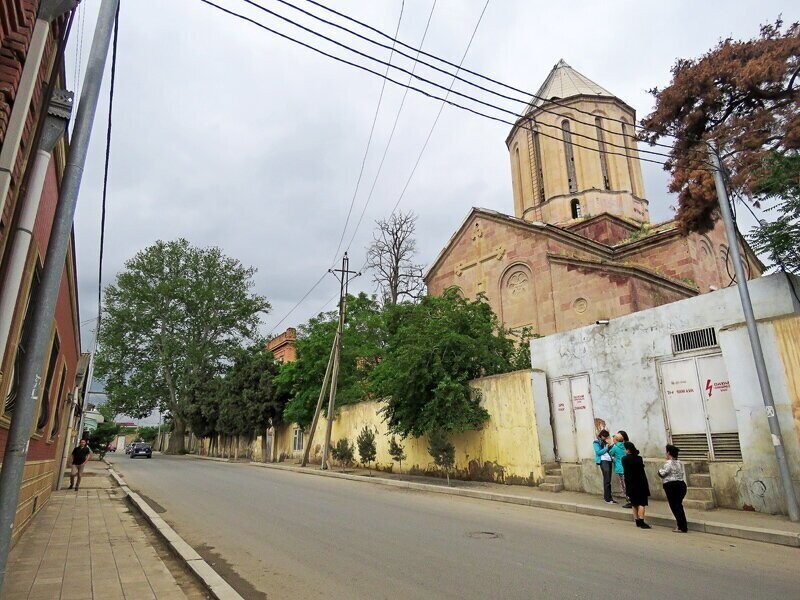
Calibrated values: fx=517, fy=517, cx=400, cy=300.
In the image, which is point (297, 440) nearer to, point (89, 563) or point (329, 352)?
point (329, 352)

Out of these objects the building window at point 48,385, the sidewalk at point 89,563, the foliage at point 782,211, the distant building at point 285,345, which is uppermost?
the distant building at point 285,345

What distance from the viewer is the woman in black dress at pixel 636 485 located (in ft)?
28.7

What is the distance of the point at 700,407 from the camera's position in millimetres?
11297

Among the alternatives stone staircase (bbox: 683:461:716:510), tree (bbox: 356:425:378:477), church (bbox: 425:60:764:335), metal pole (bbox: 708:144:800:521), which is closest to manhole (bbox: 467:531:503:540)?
stone staircase (bbox: 683:461:716:510)

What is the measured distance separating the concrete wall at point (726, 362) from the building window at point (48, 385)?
38.7 feet

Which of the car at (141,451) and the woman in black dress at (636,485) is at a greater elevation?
the car at (141,451)

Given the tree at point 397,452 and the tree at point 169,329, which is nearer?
the tree at point 397,452

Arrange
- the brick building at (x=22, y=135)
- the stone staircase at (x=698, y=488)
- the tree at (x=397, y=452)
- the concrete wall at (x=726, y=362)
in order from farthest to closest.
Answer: the tree at (x=397, y=452) < the stone staircase at (x=698, y=488) < the concrete wall at (x=726, y=362) < the brick building at (x=22, y=135)

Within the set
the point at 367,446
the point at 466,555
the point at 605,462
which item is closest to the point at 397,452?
the point at 367,446

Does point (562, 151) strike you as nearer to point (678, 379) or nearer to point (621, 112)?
point (621, 112)

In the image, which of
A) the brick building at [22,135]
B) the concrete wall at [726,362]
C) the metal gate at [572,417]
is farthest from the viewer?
the metal gate at [572,417]

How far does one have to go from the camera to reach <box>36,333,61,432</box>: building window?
9539mm

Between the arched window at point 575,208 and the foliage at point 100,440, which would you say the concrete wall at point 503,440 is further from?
the foliage at point 100,440

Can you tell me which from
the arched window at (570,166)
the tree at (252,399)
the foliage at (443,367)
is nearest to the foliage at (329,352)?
the tree at (252,399)
